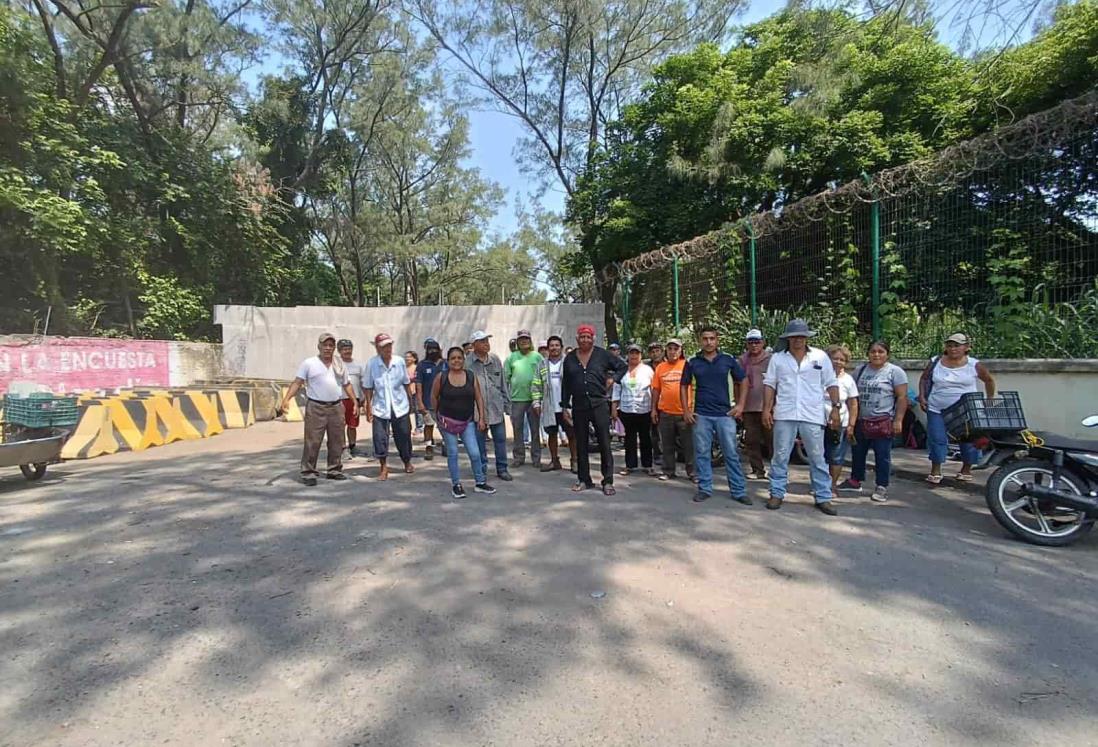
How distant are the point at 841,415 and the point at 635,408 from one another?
215cm

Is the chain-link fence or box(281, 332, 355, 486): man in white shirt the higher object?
the chain-link fence

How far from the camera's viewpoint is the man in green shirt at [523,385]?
296 inches

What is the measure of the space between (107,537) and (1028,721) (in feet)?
19.7

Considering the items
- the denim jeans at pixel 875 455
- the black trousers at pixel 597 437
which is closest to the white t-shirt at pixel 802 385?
the denim jeans at pixel 875 455

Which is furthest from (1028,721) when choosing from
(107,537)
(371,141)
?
(371,141)

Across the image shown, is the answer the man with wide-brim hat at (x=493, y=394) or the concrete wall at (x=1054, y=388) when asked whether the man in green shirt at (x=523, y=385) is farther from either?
the concrete wall at (x=1054, y=388)

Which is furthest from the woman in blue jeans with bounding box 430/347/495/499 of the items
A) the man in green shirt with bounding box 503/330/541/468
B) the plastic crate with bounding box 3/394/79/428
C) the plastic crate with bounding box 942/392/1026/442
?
the plastic crate with bounding box 3/394/79/428

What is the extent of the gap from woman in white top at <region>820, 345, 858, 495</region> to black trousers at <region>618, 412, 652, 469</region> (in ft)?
6.24

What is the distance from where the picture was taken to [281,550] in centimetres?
453

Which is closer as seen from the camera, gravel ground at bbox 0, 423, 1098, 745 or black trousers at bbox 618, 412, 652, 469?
gravel ground at bbox 0, 423, 1098, 745

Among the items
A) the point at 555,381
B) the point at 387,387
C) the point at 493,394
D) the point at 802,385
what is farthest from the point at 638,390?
the point at 387,387

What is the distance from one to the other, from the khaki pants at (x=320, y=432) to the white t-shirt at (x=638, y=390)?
329 centimetres

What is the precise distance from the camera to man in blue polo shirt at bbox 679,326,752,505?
19.1 feet

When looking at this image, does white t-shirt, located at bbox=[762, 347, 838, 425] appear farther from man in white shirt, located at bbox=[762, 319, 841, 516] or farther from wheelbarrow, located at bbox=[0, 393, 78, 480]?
wheelbarrow, located at bbox=[0, 393, 78, 480]
